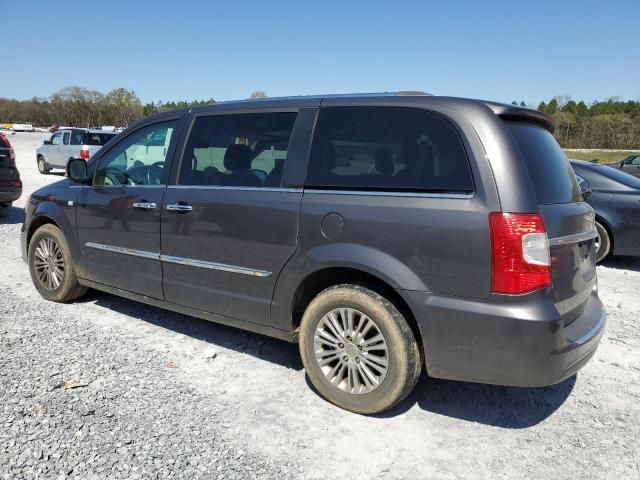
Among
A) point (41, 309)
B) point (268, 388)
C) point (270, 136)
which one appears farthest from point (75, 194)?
point (268, 388)

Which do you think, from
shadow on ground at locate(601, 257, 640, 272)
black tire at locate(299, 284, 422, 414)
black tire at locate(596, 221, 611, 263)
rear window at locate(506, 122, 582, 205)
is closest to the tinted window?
black tire at locate(299, 284, 422, 414)

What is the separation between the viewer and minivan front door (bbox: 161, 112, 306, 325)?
332cm

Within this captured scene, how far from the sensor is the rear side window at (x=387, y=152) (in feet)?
9.06

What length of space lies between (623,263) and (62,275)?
769 cm

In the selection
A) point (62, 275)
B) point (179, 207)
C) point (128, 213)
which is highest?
point (179, 207)

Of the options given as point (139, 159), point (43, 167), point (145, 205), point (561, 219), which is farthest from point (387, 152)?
point (43, 167)

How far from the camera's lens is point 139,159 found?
439 centimetres

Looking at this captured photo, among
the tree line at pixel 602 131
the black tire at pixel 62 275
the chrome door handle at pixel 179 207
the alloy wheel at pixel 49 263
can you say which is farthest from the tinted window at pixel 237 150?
the tree line at pixel 602 131

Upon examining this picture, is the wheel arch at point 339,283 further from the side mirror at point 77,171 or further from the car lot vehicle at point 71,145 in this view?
the car lot vehicle at point 71,145

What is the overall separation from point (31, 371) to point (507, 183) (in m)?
3.31

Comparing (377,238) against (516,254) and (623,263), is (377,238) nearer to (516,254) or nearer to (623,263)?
(516,254)

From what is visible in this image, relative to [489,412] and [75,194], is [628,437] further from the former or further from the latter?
[75,194]

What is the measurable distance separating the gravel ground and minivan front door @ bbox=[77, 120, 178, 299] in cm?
52

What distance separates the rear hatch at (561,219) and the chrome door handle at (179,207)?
2267 millimetres
